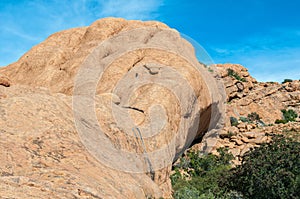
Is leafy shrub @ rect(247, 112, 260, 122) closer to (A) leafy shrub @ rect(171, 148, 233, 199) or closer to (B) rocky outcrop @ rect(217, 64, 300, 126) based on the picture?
(B) rocky outcrop @ rect(217, 64, 300, 126)

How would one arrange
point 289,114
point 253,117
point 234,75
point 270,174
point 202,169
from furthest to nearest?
point 234,75, point 289,114, point 253,117, point 202,169, point 270,174

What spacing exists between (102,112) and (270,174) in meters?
6.28

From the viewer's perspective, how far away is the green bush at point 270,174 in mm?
10273

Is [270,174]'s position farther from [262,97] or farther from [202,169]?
[262,97]

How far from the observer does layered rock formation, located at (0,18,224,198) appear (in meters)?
5.68

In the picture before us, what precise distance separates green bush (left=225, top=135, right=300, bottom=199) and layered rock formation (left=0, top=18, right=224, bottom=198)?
113 inches

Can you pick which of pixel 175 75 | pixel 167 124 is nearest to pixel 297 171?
pixel 167 124

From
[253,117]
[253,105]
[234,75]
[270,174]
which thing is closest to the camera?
[270,174]

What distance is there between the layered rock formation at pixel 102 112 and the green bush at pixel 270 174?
2878 mm

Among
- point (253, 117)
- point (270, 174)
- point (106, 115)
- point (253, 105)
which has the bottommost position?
point (270, 174)

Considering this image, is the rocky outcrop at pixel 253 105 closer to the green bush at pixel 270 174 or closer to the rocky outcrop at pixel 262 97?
the rocky outcrop at pixel 262 97

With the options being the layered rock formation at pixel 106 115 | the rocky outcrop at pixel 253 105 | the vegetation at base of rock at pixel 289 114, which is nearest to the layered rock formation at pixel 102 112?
the layered rock formation at pixel 106 115

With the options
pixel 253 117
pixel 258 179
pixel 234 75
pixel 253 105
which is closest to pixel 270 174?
pixel 258 179

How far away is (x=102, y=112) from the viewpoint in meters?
9.30
